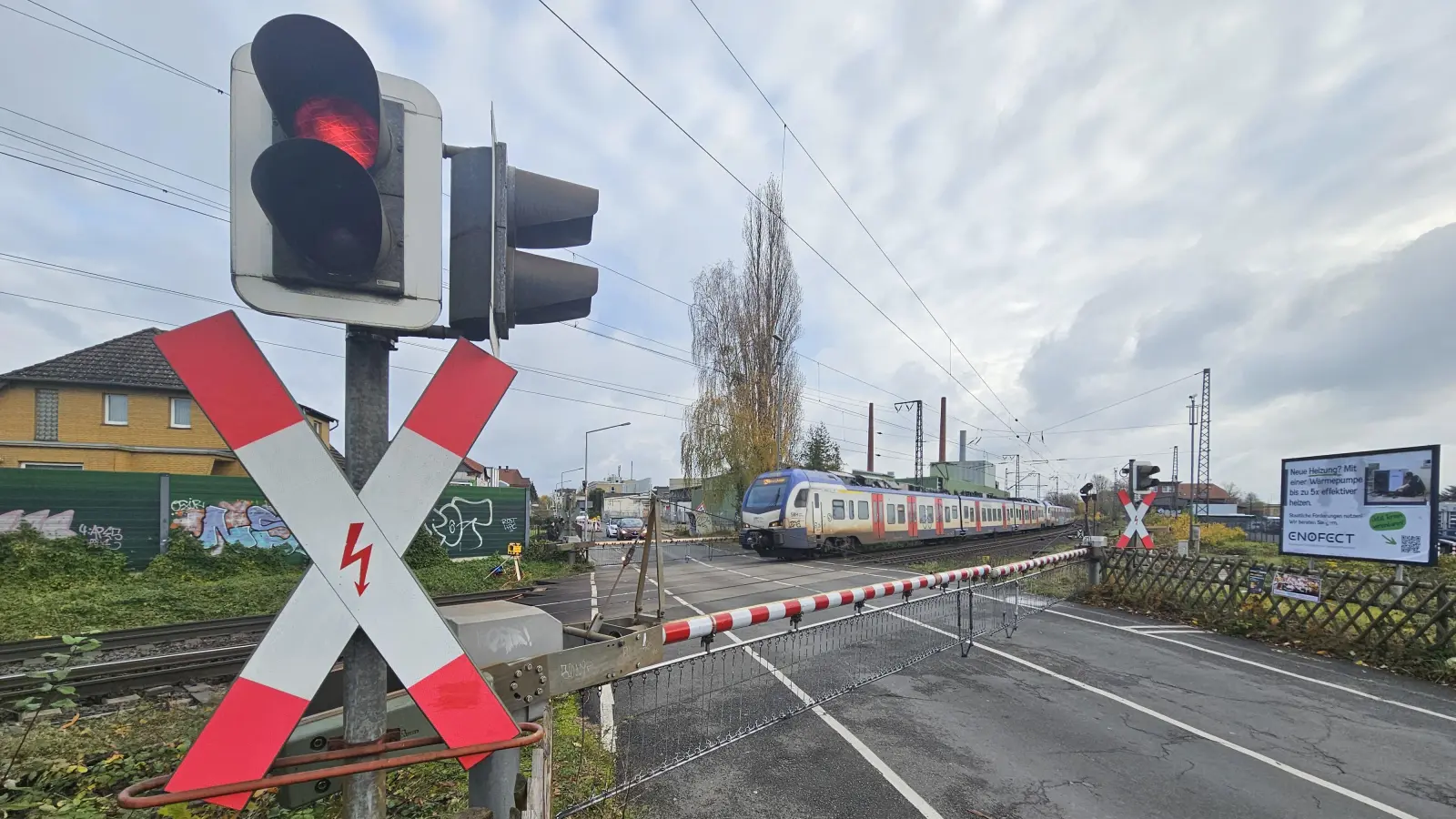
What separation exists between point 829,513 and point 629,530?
15.5 metres

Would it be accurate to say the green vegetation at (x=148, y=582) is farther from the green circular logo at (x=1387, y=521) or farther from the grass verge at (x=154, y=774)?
the green circular logo at (x=1387, y=521)

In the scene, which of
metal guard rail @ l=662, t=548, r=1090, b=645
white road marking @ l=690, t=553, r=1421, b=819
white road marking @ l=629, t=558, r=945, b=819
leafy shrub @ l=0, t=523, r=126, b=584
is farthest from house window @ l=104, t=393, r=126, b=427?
metal guard rail @ l=662, t=548, r=1090, b=645

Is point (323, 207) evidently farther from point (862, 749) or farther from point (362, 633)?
point (862, 749)

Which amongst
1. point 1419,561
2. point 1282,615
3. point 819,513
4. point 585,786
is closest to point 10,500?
point 585,786

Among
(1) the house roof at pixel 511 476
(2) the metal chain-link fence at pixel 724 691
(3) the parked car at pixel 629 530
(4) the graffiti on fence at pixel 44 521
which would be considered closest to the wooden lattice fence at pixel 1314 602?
(2) the metal chain-link fence at pixel 724 691

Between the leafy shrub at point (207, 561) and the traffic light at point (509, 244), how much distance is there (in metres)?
18.0

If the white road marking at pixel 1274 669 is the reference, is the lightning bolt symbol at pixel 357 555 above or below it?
above

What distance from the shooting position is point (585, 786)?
391 cm

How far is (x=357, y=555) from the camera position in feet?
4.73

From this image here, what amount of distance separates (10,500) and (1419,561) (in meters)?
26.4

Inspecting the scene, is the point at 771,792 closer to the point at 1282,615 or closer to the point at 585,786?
the point at 585,786

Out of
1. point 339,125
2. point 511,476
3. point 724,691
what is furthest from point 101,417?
point 511,476

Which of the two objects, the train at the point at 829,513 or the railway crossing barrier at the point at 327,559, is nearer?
the railway crossing barrier at the point at 327,559

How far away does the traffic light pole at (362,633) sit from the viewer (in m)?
1.48
